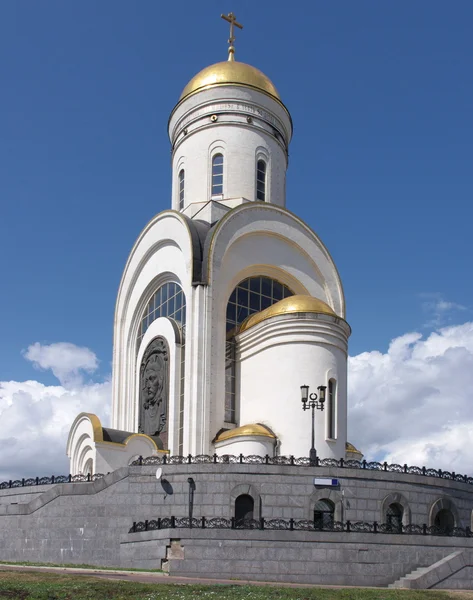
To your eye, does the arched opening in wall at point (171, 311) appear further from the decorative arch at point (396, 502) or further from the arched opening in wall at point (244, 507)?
the decorative arch at point (396, 502)

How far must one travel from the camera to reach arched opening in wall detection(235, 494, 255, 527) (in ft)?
76.5

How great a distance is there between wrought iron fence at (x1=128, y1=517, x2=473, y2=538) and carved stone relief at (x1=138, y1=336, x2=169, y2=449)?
9.18 m

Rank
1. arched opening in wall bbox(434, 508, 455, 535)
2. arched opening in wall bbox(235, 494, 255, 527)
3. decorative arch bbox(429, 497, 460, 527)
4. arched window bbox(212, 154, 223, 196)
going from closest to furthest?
arched opening in wall bbox(235, 494, 255, 527), decorative arch bbox(429, 497, 460, 527), arched opening in wall bbox(434, 508, 455, 535), arched window bbox(212, 154, 223, 196)

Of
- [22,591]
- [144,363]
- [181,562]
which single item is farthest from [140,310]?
[22,591]

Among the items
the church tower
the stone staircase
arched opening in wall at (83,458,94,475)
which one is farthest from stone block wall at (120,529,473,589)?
arched opening in wall at (83,458,94,475)

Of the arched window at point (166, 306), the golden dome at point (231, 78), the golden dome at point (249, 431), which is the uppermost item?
the golden dome at point (231, 78)

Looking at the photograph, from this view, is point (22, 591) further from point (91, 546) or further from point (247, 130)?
point (247, 130)

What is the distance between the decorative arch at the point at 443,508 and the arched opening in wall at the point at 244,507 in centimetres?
587

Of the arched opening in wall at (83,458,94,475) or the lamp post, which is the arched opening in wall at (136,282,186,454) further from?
the lamp post

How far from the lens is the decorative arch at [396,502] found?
24.2m

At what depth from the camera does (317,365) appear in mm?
28500

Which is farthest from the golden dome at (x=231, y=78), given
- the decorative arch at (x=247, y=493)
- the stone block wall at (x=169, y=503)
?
the decorative arch at (x=247, y=493)

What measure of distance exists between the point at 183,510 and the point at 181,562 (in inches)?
138

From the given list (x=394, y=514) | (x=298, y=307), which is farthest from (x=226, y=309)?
(x=394, y=514)
